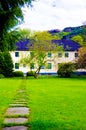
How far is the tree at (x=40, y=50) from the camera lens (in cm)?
7419

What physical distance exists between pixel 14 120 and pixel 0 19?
4026 mm

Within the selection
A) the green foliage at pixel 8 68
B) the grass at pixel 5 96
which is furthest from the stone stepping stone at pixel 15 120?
the green foliage at pixel 8 68

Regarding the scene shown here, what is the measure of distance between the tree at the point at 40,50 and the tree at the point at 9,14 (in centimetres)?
5827

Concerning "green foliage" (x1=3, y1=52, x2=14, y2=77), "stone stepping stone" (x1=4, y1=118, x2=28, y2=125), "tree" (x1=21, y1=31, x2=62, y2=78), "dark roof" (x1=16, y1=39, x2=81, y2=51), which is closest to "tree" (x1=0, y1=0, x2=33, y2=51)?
"stone stepping stone" (x1=4, y1=118, x2=28, y2=125)

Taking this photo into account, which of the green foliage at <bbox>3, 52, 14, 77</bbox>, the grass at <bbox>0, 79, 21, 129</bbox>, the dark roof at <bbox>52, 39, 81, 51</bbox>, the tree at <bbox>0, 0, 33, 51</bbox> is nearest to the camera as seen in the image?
the tree at <bbox>0, 0, 33, 51</bbox>

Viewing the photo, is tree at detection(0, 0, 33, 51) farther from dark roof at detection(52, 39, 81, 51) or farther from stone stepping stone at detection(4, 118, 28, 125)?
dark roof at detection(52, 39, 81, 51)

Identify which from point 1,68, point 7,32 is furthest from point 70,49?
point 7,32

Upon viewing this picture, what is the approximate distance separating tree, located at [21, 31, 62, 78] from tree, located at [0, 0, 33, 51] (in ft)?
191

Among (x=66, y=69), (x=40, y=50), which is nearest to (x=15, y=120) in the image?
(x=40, y=50)

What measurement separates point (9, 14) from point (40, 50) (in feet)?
199

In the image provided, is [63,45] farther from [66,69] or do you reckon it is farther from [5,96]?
[5,96]

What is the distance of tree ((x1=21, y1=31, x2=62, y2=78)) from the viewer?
74188mm

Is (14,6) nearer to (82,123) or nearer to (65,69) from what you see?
(82,123)

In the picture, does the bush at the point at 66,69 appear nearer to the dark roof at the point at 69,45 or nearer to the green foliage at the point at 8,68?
the green foliage at the point at 8,68
